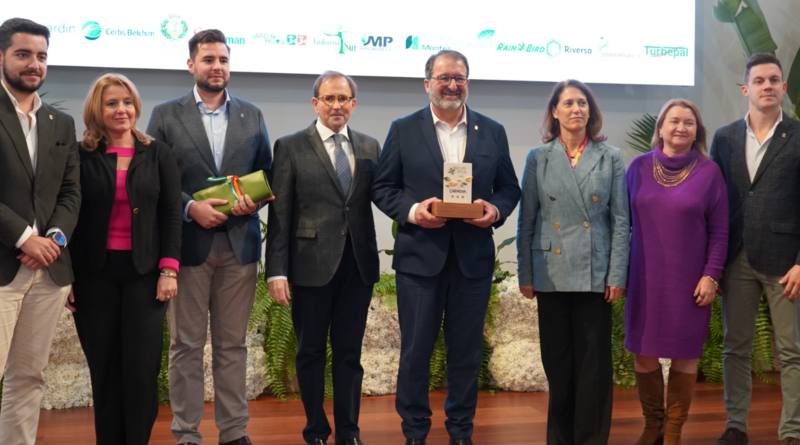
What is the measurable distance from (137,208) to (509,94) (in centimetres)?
309

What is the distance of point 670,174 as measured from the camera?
3535mm

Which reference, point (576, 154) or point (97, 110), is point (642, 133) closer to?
point (576, 154)

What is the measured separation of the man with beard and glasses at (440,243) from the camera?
3531mm

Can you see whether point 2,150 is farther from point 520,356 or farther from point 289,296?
point 520,356

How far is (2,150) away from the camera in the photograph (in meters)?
2.92

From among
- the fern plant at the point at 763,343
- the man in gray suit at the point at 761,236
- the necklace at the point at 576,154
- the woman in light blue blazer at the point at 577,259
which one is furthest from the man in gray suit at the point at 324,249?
the fern plant at the point at 763,343

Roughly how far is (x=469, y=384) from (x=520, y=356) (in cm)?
152

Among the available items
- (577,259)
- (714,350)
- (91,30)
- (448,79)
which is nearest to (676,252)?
(577,259)

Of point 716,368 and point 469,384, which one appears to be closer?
point 469,384

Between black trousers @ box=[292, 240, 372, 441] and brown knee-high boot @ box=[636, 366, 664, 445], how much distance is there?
1.19 m

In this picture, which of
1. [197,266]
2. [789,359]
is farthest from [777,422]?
[197,266]

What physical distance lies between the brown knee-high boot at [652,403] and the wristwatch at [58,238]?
2.31m

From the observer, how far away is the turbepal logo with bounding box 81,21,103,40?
16.3 feet

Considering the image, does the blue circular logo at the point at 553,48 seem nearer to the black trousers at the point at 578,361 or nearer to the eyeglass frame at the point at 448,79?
the eyeglass frame at the point at 448,79
